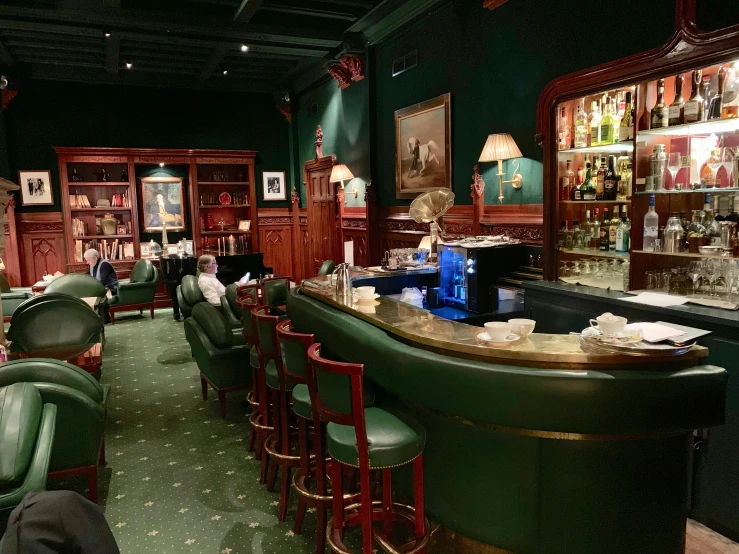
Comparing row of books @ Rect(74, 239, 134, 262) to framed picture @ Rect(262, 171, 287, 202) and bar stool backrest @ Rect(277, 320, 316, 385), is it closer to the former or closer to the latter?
framed picture @ Rect(262, 171, 287, 202)

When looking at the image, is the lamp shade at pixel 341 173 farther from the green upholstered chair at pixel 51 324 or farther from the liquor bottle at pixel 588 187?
the green upholstered chair at pixel 51 324

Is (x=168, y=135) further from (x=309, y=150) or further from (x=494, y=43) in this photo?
(x=494, y=43)

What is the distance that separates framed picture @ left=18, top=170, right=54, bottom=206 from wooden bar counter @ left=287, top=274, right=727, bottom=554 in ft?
30.9

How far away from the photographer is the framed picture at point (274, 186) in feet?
37.8

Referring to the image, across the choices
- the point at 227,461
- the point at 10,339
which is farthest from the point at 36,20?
the point at 227,461

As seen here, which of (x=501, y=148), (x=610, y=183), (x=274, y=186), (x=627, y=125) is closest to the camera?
(x=627, y=125)

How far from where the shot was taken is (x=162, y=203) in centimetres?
1063

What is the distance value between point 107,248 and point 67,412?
772 centimetres

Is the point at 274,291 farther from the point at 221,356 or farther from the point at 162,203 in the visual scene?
the point at 162,203

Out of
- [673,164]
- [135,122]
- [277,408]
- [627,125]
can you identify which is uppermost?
[135,122]

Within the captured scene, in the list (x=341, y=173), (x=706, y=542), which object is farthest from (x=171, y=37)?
(x=706, y=542)

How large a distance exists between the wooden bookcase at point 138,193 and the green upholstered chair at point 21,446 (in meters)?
7.95

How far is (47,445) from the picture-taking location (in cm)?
257

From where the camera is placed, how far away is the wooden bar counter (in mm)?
2174
